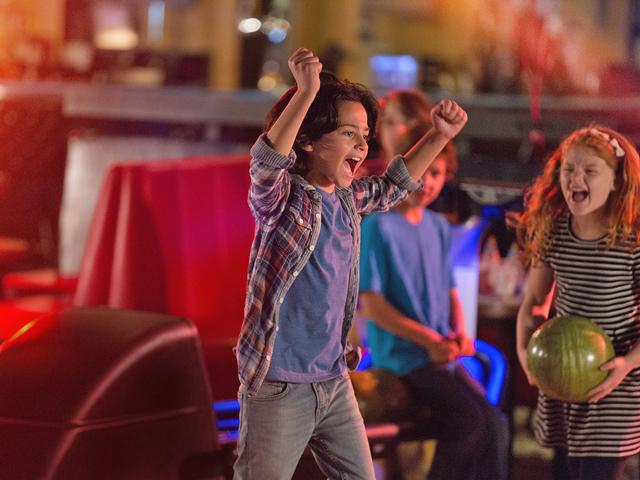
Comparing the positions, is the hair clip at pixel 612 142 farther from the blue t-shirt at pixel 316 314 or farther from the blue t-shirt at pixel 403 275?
the blue t-shirt at pixel 316 314

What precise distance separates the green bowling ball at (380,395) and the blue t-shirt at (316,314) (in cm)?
94

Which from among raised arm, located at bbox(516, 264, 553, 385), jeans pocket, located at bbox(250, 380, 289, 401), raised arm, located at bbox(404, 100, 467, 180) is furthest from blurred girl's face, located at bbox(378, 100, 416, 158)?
jeans pocket, located at bbox(250, 380, 289, 401)

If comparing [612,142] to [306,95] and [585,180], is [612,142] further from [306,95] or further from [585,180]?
[306,95]

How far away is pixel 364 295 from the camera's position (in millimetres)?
3246

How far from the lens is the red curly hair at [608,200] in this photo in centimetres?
274

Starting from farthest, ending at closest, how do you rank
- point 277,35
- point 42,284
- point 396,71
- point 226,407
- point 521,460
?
point 277,35 < point 396,71 < point 42,284 < point 521,460 < point 226,407

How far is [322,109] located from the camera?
89.4 inches

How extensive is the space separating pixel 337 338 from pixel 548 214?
85 cm

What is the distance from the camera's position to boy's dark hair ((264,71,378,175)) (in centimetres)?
226

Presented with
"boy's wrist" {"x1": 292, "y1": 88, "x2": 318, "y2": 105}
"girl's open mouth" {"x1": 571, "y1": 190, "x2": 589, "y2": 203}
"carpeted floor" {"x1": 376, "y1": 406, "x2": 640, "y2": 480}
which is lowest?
"carpeted floor" {"x1": 376, "y1": 406, "x2": 640, "y2": 480}

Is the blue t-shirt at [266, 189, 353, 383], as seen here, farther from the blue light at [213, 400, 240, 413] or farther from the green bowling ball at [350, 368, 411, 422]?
the blue light at [213, 400, 240, 413]

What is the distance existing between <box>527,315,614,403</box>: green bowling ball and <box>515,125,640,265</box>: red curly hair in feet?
0.72

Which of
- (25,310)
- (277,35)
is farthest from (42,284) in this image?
(277,35)

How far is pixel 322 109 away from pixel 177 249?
5.12 feet
